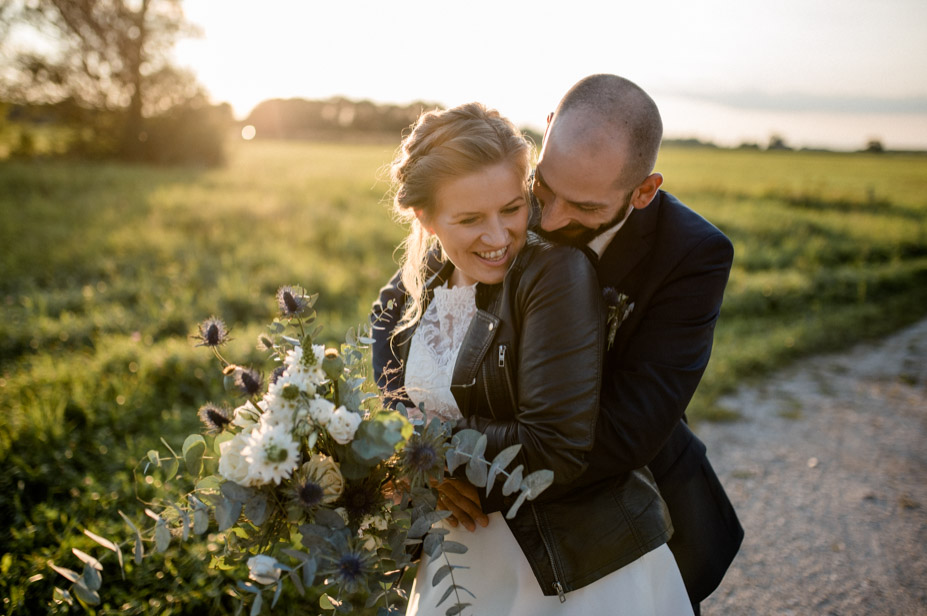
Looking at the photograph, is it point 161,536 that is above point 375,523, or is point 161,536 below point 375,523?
above

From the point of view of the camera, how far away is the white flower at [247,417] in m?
1.60

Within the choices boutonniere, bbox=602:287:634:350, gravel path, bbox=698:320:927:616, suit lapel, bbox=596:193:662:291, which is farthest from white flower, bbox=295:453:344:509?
gravel path, bbox=698:320:927:616

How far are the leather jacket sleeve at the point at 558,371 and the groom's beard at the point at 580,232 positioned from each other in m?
0.31

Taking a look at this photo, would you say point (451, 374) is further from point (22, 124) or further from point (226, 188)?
point (22, 124)

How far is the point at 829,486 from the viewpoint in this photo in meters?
4.25

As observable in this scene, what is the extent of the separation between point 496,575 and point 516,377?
0.71 meters

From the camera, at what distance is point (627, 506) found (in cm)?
195

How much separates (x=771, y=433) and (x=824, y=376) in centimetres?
165

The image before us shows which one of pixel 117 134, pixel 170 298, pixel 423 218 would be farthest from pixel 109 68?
pixel 423 218

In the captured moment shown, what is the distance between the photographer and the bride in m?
1.79

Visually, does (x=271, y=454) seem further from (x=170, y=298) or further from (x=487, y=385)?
(x=170, y=298)

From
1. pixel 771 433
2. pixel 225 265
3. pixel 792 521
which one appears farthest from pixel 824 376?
pixel 225 265

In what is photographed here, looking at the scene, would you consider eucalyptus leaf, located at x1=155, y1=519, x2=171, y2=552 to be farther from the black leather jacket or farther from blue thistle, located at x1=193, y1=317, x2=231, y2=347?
the black leather jacket

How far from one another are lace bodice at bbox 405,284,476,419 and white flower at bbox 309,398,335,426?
2.08 feet
